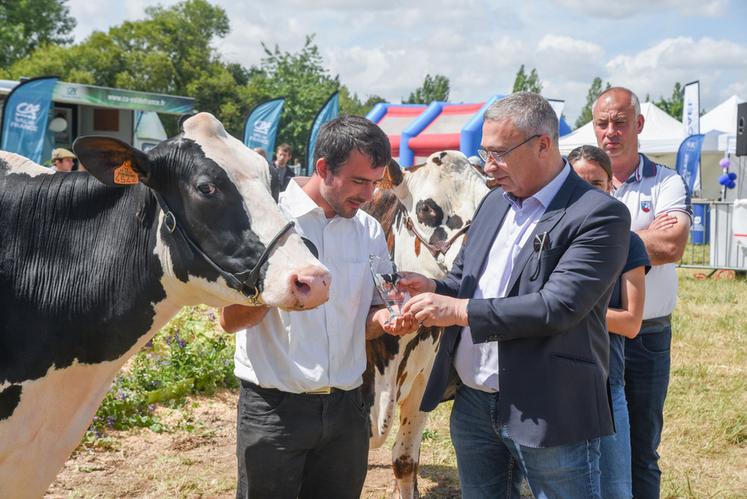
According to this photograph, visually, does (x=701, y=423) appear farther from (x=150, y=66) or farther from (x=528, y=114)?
(x=150, y=66)

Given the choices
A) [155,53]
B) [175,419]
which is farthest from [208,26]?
[175,419]

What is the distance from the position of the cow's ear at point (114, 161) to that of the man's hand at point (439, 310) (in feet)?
3.41

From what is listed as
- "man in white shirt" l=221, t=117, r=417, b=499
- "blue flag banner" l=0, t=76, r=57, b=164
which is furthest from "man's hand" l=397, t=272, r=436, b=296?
"blue flag banner" l=0, t=76, r=57, b=164

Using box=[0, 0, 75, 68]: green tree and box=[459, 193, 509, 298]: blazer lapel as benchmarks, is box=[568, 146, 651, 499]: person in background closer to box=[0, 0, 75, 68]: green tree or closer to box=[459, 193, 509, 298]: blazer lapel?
box=[459, 193, 509, 298]: blazer lapel

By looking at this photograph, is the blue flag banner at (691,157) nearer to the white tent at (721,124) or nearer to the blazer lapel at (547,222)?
the white tent at (721,124)

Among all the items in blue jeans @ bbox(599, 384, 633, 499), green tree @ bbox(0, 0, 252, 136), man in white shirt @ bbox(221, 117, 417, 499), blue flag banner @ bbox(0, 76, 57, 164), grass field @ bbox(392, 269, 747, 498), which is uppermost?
green tree @ bbox(0, 0, 252, 136)

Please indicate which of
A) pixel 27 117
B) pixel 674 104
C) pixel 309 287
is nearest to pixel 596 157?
pixel 309 287


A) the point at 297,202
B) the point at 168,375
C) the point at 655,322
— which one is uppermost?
the point at 297,202

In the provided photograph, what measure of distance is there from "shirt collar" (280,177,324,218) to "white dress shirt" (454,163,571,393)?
65cm

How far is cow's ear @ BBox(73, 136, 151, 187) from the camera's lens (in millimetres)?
2512

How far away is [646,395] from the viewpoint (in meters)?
3.67

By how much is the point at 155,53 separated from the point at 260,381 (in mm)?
49169

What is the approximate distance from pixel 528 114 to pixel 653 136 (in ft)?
70.2

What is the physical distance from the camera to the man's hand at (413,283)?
8.95 ft
